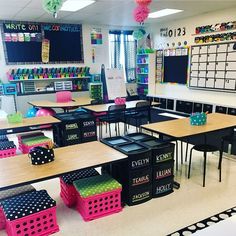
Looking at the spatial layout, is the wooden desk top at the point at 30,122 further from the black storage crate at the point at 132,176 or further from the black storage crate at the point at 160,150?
the black storage crate at the point at 160,150

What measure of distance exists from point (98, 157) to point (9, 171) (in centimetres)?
82

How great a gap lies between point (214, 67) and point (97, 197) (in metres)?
5.18

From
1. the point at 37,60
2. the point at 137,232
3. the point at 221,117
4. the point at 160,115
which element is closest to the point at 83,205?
the point at 137,232

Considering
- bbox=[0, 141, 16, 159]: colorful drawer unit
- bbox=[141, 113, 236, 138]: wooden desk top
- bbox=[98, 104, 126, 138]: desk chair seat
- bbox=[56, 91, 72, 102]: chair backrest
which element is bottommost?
bbox=[0, 141, 16, 159]: colorful drawer unit

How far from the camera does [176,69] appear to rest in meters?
7.44

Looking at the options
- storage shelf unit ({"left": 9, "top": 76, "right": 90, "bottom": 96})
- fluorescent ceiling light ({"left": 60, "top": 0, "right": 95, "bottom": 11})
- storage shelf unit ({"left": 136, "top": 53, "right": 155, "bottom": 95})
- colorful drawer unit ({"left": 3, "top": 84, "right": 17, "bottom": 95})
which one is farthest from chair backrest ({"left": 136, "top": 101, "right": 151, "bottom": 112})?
colorful drawer unit ({"left": 3, "top": 84, "right": 17, "bottom": 95})

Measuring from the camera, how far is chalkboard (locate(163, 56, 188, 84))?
7168 mm

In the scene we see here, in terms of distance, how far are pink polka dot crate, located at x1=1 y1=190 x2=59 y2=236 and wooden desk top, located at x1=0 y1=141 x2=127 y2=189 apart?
331 mm

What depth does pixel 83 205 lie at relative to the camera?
2.45 metres

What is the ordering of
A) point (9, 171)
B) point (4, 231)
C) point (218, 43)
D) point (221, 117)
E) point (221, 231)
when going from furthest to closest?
point (218, 43) → point (221, 117) → point (4, 231) → point (9, 171) → point (221, 231)

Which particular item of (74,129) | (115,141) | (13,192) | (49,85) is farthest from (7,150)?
(49,85)

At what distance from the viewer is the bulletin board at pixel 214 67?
19.2 ft

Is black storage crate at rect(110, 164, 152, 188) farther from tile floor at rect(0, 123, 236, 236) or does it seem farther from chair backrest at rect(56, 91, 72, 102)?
chair backrest at rect(56, 91, 72, 102)

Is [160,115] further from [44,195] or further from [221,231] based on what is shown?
[221,231]
